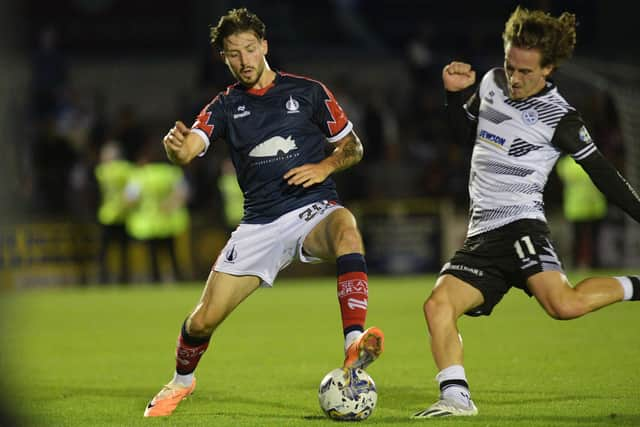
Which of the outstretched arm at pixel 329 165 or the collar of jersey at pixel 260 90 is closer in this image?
the outstretched arm at pixel 329 165

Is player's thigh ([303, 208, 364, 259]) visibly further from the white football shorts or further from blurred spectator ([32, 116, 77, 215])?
blurred spectator ([32, 116, 77, 215])

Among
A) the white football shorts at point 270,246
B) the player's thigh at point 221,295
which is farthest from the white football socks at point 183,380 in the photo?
the white football shorts at point 270,246

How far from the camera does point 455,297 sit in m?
6.52

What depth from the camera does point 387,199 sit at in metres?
22.0

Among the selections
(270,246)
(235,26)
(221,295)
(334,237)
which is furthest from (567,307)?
(235,26)

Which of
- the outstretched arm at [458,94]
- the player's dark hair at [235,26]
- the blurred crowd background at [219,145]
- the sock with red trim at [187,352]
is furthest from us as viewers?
the blurred crowd background at [219,145]

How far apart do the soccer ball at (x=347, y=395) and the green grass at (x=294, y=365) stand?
13cm

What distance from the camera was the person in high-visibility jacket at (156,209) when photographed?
67.5 ft

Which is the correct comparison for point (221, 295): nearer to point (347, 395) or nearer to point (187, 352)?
point (187, 352)

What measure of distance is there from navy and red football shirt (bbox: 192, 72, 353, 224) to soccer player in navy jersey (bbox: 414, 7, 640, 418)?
40.3 inches

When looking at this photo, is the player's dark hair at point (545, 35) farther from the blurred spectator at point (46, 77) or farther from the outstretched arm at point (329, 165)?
the blurred spectator at point (46, 77)

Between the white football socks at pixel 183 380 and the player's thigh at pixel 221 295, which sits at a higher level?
the player's thigh at pixel 221 295

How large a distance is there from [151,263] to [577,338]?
11.7m

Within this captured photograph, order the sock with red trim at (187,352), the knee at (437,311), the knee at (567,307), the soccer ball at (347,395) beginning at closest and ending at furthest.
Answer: the soccer ball at (347,395) → the knee at (567,307) → the knee at (437,311) → the sock with red trim at (187,352)
